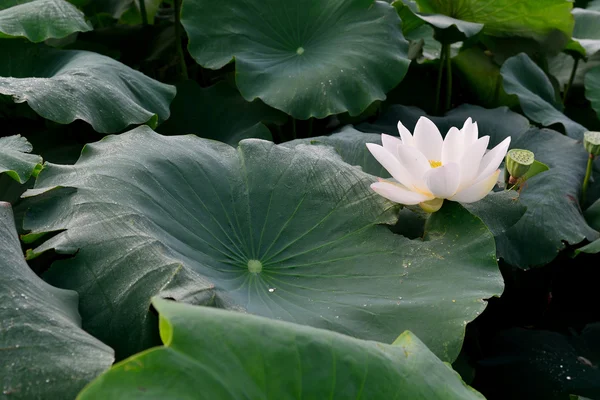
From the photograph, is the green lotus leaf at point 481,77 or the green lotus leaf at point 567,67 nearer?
the green lotus leaf at point 481,77

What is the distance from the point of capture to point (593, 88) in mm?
2285

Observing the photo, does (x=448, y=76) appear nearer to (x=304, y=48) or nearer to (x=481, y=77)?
(x=481, y=77)

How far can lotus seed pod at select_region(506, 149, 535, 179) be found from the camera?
133 centimetres

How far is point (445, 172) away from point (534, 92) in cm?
118

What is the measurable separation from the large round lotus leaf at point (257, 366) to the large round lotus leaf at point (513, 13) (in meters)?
1.66

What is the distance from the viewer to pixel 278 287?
3.63 ft

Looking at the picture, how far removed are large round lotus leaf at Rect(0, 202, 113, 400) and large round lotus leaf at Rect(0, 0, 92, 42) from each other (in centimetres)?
90

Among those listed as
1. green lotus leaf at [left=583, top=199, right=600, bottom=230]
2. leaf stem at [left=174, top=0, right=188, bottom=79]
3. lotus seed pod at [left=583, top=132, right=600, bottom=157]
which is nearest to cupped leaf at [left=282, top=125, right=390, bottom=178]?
lotus seed pod at [left=583, top=132, right=600, bottom=157]

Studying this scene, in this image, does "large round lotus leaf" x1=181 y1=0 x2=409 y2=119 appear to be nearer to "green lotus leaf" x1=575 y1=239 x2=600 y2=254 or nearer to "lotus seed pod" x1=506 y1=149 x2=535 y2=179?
"lotus seed pod" x1=506 y1=149 x2=535 y2=179

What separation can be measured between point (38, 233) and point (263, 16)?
1116 mm

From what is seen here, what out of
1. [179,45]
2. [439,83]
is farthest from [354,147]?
[179,45]

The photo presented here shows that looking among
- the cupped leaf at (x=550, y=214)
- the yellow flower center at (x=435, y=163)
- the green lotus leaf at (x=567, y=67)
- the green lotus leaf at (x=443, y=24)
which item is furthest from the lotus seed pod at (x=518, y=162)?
the green lotus leaf at (x=567, y=67)

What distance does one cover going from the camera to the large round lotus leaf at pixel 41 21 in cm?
162

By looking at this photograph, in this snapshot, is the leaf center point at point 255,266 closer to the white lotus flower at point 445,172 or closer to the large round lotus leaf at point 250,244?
the large round lotus leaf at point 250,244
